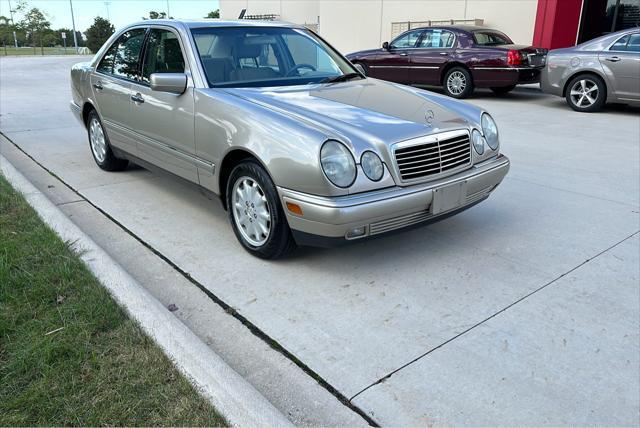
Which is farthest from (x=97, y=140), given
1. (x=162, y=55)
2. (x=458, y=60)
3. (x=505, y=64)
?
(x=505, y=64)

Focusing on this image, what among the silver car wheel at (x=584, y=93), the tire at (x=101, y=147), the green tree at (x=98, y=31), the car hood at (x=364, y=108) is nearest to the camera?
the car hood at (x=364, y=108)

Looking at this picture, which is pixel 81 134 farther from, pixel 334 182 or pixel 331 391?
pixel 331 391

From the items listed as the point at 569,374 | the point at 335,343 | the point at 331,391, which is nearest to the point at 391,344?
the point at 335,343

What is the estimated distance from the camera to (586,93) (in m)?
9.86

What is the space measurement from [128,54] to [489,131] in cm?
337

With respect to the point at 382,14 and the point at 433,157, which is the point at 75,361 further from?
the point at 382,14

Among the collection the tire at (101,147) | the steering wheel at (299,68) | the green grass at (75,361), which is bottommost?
the green grass at (75,361)

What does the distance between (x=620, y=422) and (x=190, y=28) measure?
3892mm

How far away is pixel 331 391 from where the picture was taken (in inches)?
98.7

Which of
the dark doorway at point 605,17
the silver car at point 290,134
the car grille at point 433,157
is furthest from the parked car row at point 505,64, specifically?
the car grille at point 433,157

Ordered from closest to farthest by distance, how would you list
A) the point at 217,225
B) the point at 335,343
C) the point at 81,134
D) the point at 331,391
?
1. the point at 331,391
2. the point at 335,343
3. the point at 217,225
4. the point at 81,134

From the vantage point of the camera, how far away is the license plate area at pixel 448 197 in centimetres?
347

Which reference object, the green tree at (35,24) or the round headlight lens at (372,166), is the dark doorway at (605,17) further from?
the green tree at (35,24)

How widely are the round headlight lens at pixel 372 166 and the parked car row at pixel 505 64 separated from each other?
782 cm
